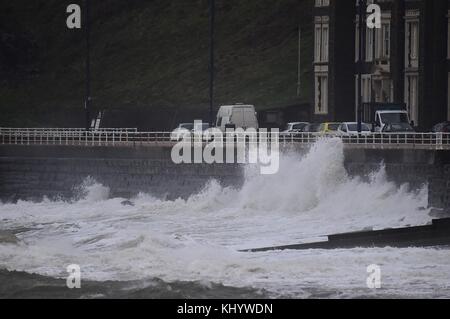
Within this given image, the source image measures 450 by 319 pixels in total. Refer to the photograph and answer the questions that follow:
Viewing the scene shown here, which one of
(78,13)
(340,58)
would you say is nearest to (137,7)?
(78,13)

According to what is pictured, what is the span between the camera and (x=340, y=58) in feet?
275

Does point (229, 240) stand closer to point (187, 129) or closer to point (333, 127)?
point (333, 127)

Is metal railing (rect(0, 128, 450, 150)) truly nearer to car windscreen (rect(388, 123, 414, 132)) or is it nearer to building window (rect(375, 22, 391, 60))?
car windscreen (rect(388, 123, 414, 132))

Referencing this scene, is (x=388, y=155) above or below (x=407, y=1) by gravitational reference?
below

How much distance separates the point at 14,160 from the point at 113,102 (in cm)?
4981

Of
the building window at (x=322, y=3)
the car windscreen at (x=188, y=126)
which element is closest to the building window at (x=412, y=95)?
the building window at (x=322, y=3)

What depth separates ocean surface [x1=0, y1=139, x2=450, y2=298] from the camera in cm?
3738

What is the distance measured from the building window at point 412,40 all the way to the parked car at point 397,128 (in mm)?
11658

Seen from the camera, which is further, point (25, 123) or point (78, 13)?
Result: point (78, 13)

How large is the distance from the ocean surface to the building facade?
14.4 metres

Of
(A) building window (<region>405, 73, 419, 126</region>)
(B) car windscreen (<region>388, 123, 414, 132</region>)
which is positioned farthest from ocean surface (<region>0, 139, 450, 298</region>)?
(A) building window (<region>405, 73, 419, 126</region>)

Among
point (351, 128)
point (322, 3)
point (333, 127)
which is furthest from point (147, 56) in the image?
point (351, 128)
